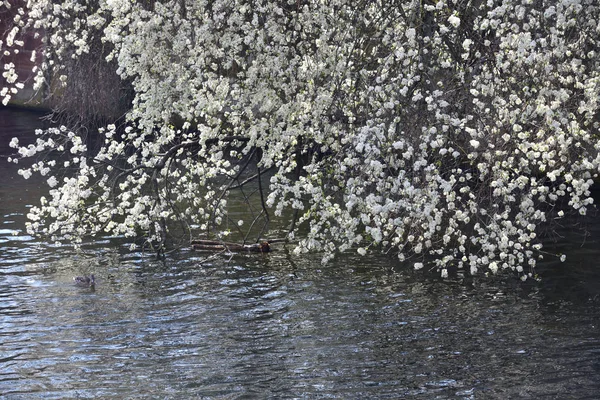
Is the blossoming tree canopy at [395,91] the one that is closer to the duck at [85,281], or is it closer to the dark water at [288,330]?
the dark water at [288,330]

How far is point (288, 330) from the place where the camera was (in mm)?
12531

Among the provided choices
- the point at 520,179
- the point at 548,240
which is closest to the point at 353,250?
the point at 548,240

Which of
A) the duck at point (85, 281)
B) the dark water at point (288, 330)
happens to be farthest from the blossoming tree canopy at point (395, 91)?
the duck at point (85, 281)

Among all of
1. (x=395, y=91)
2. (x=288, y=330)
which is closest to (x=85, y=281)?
(x=288, y=330)

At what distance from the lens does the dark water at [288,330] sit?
10430 millimetres

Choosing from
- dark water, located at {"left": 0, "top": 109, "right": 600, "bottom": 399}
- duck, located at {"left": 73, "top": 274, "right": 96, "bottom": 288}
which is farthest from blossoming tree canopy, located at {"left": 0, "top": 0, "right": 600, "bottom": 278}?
duck, located at {"left": 73, "top": 274, "right": 96, "bottom": 288}

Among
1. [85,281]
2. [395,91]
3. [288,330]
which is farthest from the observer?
[85,281]

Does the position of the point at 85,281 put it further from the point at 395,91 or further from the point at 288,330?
the point at 395,91

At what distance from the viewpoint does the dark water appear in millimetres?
10430

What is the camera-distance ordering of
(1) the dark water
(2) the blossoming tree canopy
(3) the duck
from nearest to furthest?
1. (1) the dark water
2. (2) the blossoming tree canopy
3. (3) the duck

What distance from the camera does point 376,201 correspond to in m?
11.5

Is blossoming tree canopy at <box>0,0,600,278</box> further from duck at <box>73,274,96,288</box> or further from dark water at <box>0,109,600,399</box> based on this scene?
duck at <box>73,274,96,288</box>

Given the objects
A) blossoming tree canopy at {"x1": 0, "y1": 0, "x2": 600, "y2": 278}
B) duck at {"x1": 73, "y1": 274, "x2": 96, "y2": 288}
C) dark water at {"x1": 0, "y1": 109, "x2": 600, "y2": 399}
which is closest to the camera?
dark water at {"x1": 0, "y1": 109, "x2": 600, "y2": 399}

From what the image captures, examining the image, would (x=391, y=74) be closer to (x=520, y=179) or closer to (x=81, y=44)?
(x=520, y=179)
